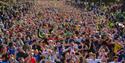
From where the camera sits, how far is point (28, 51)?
61.7 feet

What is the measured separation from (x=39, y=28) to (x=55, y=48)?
7340 millimetres

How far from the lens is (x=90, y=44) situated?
2167 centimetres

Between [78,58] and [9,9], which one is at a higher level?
[78,58]

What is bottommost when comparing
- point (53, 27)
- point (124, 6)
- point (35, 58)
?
point (124, 6)

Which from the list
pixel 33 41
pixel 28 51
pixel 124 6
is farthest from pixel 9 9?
pixel 28 51

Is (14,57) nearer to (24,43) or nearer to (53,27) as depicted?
→ (24,43)

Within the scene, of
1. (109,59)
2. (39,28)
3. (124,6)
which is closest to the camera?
(109,59)

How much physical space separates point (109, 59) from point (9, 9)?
2634 cm

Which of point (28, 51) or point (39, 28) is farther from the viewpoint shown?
point (39, 28)

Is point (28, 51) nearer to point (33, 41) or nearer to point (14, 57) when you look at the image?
point (14, 57)

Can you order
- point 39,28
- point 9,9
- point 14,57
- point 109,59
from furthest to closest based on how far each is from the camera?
point 9,9 < point 39,28 < point 109,59 < point 14,57

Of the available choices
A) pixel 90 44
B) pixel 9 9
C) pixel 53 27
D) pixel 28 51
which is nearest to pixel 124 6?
pixel 9 9

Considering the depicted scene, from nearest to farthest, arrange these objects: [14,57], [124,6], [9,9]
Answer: [14,57] < [9,9] < [124,6]

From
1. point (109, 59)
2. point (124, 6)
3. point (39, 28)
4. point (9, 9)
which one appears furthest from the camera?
point (124, 6)
